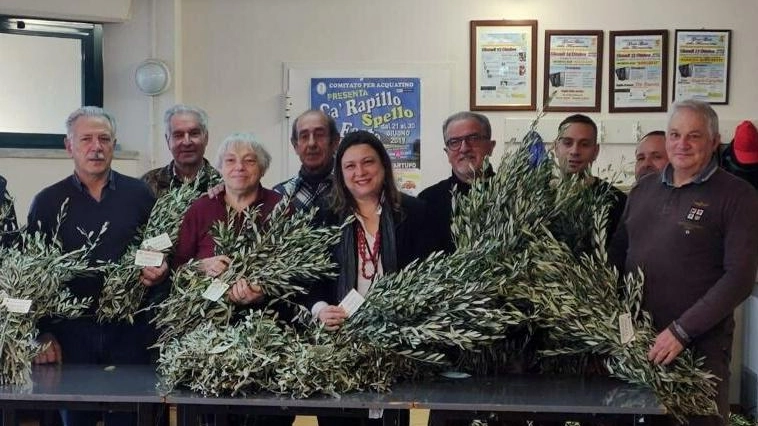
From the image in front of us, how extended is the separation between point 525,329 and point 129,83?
11.2 ft

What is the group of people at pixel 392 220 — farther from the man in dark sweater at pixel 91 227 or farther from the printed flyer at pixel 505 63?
the printed flyer at pixel 505 63

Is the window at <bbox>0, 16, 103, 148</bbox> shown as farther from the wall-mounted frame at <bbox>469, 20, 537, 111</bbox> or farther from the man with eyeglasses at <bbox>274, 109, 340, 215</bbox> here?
the wall-mounted frame at <bbox>469, 20, 537, 111</bbox>

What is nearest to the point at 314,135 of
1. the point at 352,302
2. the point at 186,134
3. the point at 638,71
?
the point at 186,134

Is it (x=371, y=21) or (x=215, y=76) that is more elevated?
(x=371, y=21)

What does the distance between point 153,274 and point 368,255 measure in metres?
0.78

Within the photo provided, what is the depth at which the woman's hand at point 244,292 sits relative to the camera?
2.74 meters

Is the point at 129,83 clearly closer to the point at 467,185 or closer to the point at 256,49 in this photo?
the point at 256,49

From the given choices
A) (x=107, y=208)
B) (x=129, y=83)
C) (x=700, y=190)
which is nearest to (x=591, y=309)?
(x=700, y=190)

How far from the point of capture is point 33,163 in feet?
15.9

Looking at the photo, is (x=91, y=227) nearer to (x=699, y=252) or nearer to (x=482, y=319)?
(x=482, y=319)

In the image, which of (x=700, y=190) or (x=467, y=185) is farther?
(x=467, y=185)

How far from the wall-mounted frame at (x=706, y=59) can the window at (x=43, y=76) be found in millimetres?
3683

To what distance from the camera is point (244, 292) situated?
275 centimetres

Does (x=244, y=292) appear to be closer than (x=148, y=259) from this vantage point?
Yes
